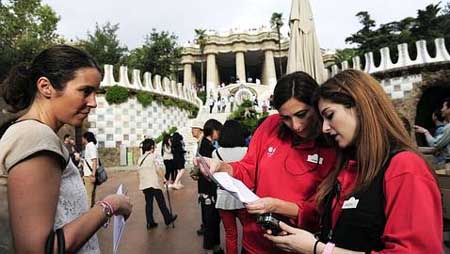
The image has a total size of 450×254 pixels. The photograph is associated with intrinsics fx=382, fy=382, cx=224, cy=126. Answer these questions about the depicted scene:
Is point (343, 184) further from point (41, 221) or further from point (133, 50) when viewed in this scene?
point (133, 50)

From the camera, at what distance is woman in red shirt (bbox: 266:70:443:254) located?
1.28 metres

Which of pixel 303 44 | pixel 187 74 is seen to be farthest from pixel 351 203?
pixel 187 74

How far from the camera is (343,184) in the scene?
159 centimetres

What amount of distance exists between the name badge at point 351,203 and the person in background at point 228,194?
8.09 feet

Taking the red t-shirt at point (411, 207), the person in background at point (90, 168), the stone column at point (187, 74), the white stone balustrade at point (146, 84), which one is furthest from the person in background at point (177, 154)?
the stone column at point (187, 74)

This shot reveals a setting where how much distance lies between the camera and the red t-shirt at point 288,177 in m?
2.07

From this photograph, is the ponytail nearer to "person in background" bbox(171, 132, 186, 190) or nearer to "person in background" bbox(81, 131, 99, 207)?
"person in background" bbox(81, 131, 99, 207)

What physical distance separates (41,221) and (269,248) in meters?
1.32

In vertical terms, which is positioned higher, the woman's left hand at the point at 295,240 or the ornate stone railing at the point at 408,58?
the ornate stone railing at the point at 408,58

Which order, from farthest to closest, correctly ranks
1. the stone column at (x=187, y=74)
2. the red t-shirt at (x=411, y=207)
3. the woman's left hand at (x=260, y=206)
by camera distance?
the stone column at (x=187, y=74)
the woman's left hand at (x=260, y=206)
the red t-shirt at (x=411, y=207)

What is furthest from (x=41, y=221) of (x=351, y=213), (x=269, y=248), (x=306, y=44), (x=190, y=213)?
(x=306, y=44)

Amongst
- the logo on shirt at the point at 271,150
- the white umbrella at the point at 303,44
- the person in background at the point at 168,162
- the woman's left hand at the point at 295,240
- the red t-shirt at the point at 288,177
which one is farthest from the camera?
the person in background at the point at 168,162

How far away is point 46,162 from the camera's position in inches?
47.1

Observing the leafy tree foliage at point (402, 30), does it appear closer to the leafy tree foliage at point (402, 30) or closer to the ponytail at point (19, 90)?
the leafy tree foliage at point (402, 30)
